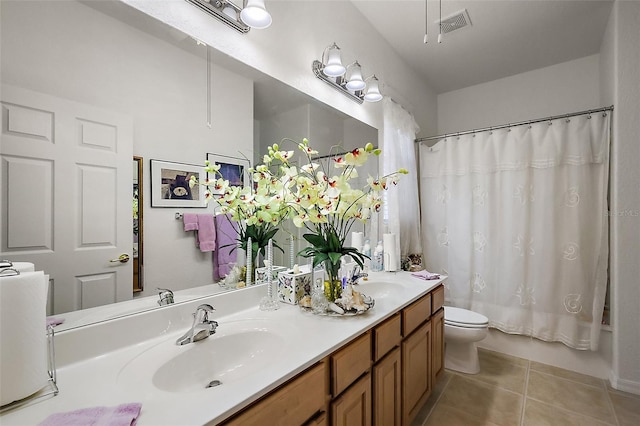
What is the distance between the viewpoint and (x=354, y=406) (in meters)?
1.09

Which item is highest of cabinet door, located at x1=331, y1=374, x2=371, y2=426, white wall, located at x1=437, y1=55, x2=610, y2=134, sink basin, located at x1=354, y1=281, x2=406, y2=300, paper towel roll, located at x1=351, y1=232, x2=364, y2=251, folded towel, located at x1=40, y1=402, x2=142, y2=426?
white wall, located at x1=437, y1=55, x2=610, y2=134

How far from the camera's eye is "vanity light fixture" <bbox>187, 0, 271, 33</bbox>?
117 cm

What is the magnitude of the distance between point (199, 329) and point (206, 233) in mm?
412

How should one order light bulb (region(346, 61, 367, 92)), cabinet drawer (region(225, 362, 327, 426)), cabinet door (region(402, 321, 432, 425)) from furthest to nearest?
light bulb (region(346, 61, 367, 92)), cabinet door (region(402, 321, 432, 425)), cabinet drawer (region(225, 362, 327, 426))

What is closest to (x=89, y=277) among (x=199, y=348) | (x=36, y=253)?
(x=36, y=253)

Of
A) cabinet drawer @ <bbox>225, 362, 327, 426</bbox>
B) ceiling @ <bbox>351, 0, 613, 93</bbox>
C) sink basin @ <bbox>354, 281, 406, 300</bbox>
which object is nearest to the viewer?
cabinet drawer @ <bbox>225, 362, 327, 426</bbox>

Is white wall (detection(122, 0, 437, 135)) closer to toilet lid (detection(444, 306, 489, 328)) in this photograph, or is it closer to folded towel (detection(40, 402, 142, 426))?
folded towel (detection(40, 402, 142, 426))

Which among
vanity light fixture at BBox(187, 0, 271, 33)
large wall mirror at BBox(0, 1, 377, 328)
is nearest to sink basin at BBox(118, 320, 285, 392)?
large wall mirror at BBox(0, 1, 377, 328)

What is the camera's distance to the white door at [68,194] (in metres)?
0.78

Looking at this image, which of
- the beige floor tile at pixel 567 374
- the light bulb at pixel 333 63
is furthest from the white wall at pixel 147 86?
the beige floor tile at pixel 567 374

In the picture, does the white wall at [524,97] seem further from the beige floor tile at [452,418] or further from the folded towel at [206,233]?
the folded towel at [206,233]

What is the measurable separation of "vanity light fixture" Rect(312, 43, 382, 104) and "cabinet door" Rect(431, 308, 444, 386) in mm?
1589

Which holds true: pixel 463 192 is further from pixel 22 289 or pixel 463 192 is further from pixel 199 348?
pixel 22 289

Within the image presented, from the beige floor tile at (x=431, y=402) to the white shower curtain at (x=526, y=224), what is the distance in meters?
0.77
